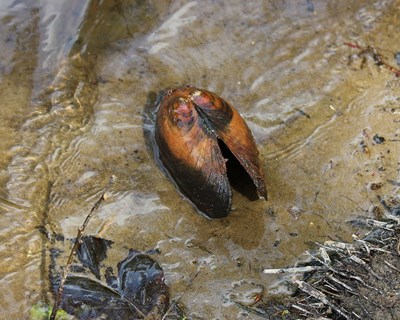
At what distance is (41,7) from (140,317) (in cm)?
305

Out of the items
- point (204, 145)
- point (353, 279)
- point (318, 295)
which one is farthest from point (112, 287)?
point (353, 279)

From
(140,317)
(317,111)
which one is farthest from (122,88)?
(140,317)

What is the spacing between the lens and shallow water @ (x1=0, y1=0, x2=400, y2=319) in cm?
416

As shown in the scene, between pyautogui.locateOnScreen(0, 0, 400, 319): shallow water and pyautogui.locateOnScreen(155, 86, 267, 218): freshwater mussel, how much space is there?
27 centimetres

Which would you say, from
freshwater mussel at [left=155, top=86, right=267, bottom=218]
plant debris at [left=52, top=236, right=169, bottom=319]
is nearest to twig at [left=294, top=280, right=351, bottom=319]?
freshwater mussel at [left=155, top=86, right=267, bottom=218]

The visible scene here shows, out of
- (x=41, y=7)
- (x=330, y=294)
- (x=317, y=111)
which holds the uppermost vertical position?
(x=41, y=7)

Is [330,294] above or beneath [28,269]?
beneath

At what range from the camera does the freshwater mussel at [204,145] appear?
402 cm

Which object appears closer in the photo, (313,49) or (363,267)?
(363,267)

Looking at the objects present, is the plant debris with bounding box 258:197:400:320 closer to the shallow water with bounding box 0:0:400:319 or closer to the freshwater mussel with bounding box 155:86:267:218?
the shallow water with bounding box 0:0:400:319

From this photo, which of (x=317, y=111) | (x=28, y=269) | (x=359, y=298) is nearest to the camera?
(x=359, y=298)

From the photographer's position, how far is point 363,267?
3.86 metres

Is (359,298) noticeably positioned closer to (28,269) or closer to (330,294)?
(330,294)

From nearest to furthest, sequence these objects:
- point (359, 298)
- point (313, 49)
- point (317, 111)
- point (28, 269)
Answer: point (359, 298) → point (28, 269) → point (317, 111) → point (313, 49)
